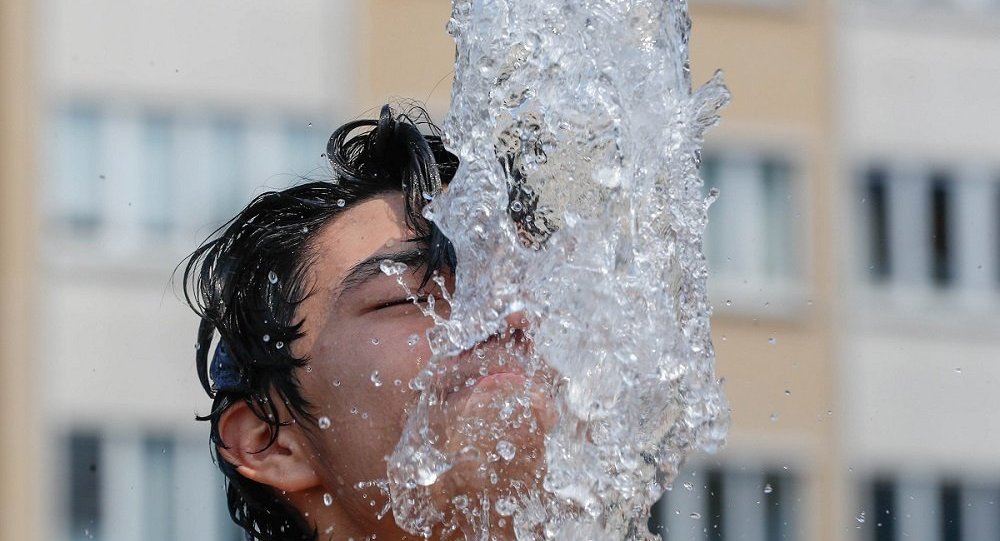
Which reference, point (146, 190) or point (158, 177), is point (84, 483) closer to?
point (146, 190)

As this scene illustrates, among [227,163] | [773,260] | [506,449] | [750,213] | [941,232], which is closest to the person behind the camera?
[506,449]

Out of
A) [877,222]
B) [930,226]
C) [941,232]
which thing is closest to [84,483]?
[877,222]

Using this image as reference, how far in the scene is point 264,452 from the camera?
332 cm

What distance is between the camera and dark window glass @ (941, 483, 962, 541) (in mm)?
18250

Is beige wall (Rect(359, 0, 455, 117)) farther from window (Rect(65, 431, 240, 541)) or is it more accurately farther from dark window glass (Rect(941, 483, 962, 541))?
dark window glass (Rect(941, 483, 962, 541))

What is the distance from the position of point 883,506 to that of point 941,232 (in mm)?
2535

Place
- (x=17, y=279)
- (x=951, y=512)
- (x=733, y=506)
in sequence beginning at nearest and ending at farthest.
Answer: (x=17, y=279), (x=733, y=506), (x=951, y=512)

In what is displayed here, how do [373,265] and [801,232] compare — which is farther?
[801,232]

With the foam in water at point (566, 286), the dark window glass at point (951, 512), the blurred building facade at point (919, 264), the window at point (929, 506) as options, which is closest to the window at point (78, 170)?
the blurred building facade at point (919, 264)

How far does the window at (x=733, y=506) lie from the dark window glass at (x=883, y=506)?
670 millimetres

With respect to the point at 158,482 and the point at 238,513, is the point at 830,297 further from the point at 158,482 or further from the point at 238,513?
the point at 238,513

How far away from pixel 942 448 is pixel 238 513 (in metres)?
15.0

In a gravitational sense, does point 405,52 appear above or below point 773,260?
above

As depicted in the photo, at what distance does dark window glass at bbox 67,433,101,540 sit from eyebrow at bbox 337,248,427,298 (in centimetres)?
1329
